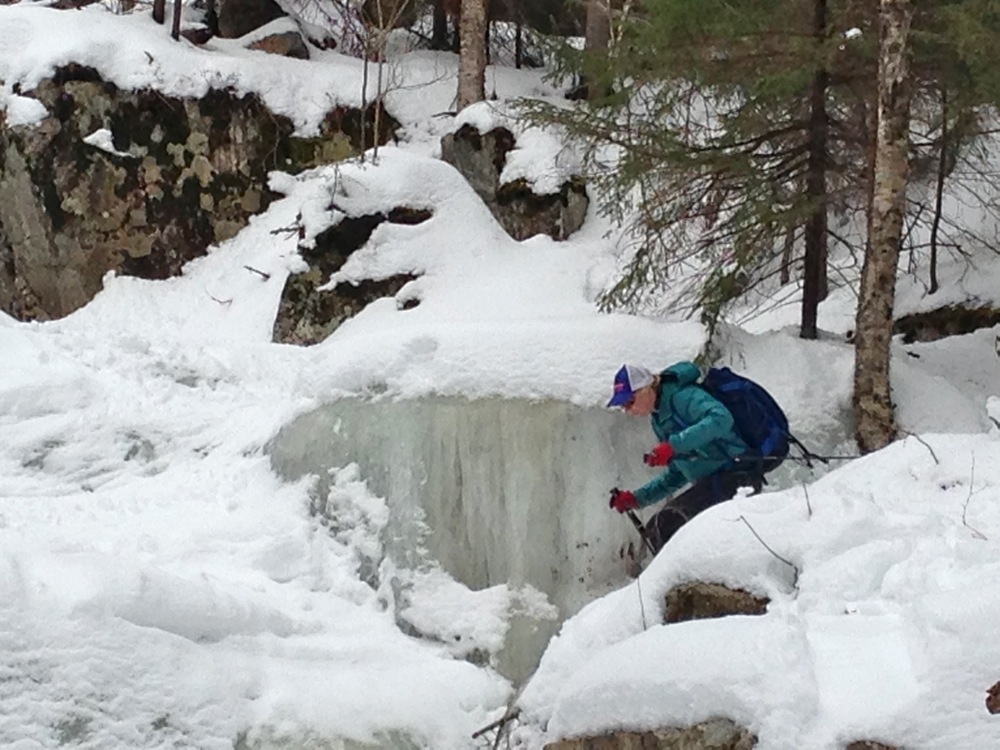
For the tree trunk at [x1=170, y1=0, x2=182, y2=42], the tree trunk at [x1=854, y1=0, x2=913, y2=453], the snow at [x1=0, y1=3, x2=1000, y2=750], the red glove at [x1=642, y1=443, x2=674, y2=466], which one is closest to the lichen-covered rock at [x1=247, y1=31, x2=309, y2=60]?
the tree trunk at [x1=170, y1=0, x2=182, y2=42]

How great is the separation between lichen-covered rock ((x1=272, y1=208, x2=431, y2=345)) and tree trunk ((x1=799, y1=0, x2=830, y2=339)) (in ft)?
13.9

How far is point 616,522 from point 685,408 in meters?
0.93

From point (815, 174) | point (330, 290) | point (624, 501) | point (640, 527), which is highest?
point (815, 174)

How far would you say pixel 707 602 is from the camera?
3.71 metres

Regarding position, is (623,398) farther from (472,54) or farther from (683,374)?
(472,54)

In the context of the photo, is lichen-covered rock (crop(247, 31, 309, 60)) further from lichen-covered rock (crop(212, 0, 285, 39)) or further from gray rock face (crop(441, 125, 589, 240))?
gray rock face (crop(441, 125, 589, 240))

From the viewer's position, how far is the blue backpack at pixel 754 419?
5.26 m

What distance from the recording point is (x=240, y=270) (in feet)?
41.0

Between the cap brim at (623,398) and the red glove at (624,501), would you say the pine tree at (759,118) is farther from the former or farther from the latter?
the red glove at (624,501)

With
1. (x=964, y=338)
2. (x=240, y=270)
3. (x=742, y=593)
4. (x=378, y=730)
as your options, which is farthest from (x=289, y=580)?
(x=240, y=270)

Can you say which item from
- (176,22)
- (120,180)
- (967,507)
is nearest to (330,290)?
(120,180)

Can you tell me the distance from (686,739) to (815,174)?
16.5 ft

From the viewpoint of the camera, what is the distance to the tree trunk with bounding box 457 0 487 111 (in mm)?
12836

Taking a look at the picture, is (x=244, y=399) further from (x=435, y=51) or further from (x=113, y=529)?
(x=435, y=51)
